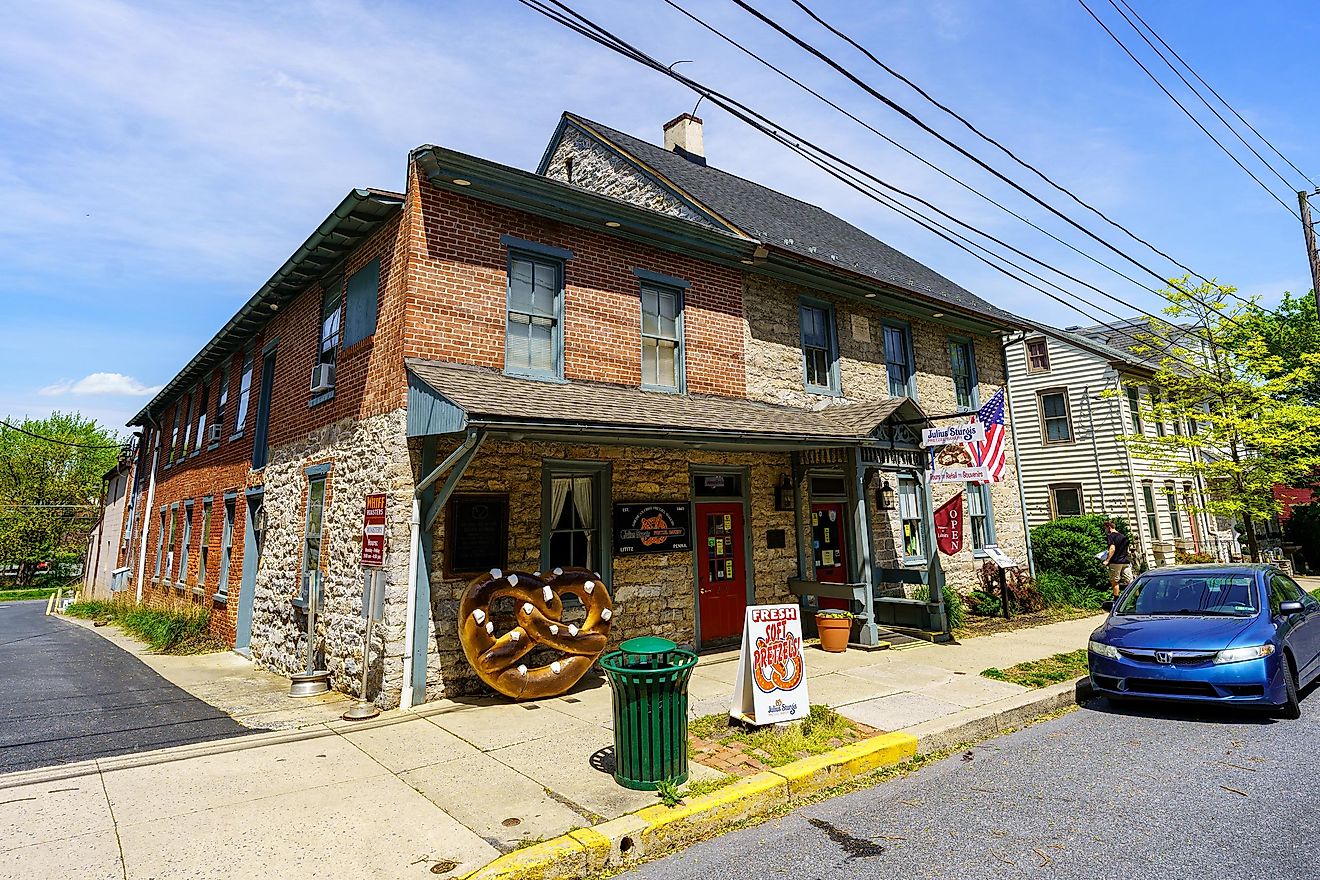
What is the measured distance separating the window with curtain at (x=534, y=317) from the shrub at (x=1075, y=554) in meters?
13.0

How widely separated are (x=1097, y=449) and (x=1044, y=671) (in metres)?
16.8

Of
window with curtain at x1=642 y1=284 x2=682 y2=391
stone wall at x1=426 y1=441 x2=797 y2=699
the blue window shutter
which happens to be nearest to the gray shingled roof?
window with curtain at x1=642 y1=284 x2=682 y2=391

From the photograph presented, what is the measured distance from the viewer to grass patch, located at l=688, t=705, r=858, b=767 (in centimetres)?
564

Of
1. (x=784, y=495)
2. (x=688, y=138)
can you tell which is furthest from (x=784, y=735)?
(x=688, y=138)

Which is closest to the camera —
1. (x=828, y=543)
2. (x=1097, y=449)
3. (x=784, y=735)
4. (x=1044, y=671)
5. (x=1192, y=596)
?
(x=784, y=735)

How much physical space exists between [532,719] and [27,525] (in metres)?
53.4

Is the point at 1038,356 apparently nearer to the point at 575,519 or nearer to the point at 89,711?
the point at 575,519

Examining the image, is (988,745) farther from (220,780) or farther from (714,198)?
(714,198)

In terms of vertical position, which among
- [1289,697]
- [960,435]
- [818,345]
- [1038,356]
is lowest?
[1289,697]

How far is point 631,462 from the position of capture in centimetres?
966

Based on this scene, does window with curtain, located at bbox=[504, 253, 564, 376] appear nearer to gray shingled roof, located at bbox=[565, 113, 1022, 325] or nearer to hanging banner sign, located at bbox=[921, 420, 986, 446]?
gray shingled roof, located at bbox=[565, 113, 1022, 325]

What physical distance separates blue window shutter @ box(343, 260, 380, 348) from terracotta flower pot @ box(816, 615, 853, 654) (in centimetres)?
780

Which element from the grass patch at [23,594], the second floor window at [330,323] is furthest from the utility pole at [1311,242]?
the grass patch at [23,594]

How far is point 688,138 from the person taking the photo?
57.6 ft
